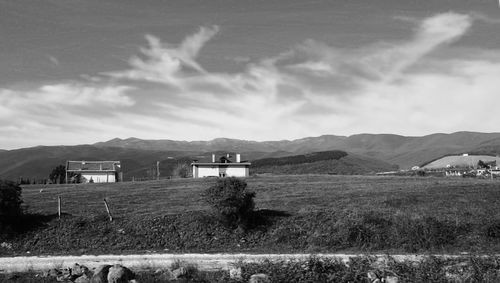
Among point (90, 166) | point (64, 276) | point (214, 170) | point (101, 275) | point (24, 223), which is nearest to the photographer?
point (101, 275)

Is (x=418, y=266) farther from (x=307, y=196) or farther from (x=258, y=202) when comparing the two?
(x=307, y=196)

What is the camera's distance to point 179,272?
72.4 feet

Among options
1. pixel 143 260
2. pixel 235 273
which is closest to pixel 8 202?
pixel 143 260

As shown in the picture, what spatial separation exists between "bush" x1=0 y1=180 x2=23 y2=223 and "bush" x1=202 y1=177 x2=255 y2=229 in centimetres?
1569

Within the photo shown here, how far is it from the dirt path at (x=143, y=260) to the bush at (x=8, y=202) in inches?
326

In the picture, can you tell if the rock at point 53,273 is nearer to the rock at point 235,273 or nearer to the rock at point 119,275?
the rock at point 119,275

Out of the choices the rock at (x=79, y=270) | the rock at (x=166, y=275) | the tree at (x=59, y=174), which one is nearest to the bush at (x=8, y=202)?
the rock at (x=79, y=270)

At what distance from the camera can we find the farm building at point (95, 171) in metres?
128

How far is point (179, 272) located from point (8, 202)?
22.0 meters

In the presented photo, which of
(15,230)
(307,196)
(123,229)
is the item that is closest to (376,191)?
(307,196)

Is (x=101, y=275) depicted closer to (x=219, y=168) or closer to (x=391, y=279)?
(x=391, y=279)

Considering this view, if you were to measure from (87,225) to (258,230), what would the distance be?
13885mm

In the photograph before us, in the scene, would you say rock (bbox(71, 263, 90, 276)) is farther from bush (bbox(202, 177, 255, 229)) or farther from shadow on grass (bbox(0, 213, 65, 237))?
shadow on grass (bbox(0, 213, 65, 237))

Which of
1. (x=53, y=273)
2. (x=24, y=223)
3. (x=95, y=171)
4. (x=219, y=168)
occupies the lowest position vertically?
(x=53, y=273)
